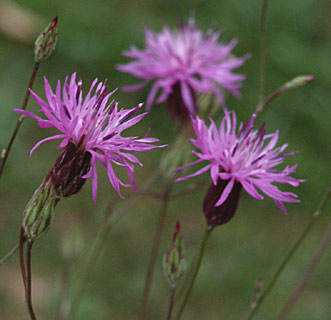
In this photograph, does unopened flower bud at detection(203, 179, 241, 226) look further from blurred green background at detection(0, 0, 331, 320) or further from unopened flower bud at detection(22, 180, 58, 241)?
blurred green background at detection(0, 0, 331, 320)

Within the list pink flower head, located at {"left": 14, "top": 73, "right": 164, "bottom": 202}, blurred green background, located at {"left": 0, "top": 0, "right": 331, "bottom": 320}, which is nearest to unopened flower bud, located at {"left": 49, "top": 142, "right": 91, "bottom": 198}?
pink flower head, located at {"left": 14, "top": 73, "right": 164, "bottom": 202}

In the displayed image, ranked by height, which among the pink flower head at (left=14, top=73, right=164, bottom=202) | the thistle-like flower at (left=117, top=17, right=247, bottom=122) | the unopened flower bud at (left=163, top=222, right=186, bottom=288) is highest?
the thistle-like flower at (left=117, top=17, right=247, bottom=122)

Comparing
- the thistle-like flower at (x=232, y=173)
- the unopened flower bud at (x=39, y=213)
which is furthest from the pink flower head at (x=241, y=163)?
the unopened flower bud at (x=39, y=213)

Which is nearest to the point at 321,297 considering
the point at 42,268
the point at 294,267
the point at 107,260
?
the point at 294,267

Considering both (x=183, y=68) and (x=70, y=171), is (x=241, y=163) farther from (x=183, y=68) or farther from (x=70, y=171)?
(x=183, y=68)

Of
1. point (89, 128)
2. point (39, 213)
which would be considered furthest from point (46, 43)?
point (39, 213)

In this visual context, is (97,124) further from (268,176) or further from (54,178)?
(268,176)

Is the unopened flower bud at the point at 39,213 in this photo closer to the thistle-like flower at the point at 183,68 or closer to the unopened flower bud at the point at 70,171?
the unopened flower bud at the point at 70,171
